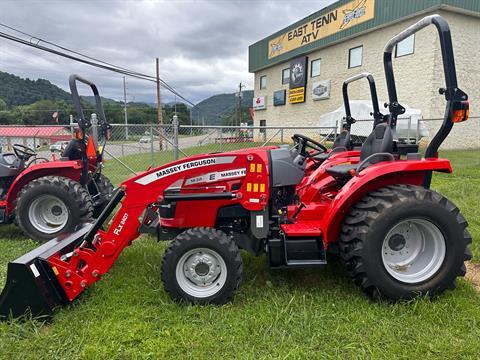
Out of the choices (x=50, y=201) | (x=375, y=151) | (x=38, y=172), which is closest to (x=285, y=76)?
(x=38, y=172)

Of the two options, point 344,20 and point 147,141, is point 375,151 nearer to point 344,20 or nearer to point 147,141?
point 147,141

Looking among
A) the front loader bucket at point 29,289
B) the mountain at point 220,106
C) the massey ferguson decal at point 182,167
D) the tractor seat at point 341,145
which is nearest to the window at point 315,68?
the tractor seat at point 341,145

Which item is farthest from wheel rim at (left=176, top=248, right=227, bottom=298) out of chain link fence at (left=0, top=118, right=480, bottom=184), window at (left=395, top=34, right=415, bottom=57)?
window at (left=395, top=34, right=415, bottom=57)

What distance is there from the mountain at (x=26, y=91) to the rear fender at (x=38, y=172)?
42859 mm

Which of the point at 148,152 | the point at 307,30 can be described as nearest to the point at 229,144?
the point at 148,152

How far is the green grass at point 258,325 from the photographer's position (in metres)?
2.30

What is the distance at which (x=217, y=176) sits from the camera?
2.95 metres

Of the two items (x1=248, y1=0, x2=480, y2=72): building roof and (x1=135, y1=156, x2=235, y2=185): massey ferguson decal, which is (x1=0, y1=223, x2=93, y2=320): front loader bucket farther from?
(x1=248, y1=0, x2=480, y2=72): building roof

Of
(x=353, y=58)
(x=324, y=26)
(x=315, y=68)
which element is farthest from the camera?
(x=315, y=68)

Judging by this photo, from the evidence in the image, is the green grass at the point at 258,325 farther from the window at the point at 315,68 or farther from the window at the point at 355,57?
the window at the point at 315,68

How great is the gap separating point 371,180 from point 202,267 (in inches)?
62.2

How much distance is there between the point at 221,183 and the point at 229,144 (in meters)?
7.36

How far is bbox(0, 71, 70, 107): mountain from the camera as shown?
142ft

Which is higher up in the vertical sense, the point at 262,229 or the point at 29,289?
the point at 262,229
